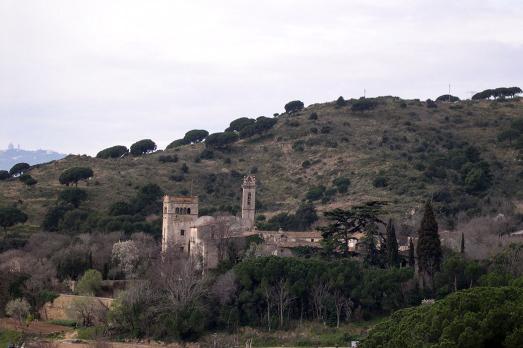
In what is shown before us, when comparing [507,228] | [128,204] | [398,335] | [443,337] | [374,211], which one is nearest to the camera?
[443,337]

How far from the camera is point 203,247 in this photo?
2842 inches

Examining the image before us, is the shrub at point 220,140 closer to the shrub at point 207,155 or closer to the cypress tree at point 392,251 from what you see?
the shrub at point 207,155

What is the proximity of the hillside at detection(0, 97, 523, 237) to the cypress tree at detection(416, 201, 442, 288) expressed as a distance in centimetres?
2024

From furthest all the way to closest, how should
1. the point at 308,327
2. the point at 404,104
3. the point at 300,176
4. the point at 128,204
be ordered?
the point at 404,104, the point at 300,176, the point at 128,204, the point at 308,327

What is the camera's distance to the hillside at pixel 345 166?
93.5 metres

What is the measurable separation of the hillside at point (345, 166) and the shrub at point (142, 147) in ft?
11.6

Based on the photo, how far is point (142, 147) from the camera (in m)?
122

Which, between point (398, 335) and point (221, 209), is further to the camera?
point (221, 209)

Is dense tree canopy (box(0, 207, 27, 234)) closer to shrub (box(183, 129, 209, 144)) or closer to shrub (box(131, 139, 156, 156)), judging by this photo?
shrub (box(131, 139, 156, 156))

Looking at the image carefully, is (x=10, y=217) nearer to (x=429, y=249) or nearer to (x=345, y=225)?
(x=345, y=225)

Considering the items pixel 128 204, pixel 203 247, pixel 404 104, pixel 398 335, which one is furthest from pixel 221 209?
pixel 398 335

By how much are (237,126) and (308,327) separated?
2689 inches

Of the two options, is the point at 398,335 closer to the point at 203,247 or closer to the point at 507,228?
the point at 203,247

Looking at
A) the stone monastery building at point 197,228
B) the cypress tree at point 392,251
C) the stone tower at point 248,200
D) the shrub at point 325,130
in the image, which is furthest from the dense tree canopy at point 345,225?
the shrub at point 325,130
